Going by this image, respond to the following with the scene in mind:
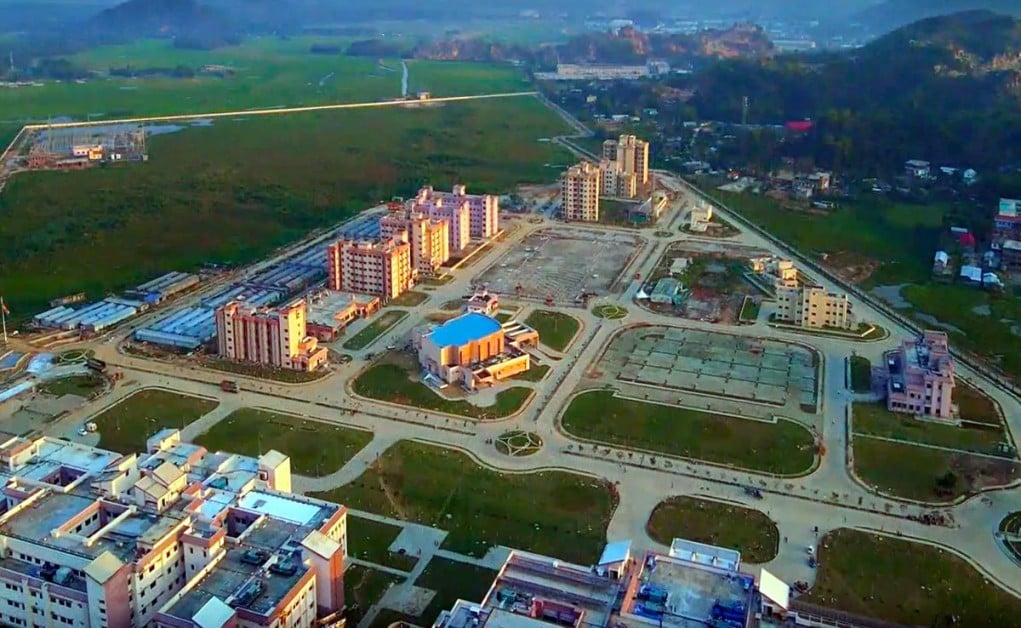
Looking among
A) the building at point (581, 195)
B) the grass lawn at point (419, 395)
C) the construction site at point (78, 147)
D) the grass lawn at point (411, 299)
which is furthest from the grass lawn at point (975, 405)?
the construction site at point (78, 147)

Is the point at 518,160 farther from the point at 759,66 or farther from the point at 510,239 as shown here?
the point at 759,66

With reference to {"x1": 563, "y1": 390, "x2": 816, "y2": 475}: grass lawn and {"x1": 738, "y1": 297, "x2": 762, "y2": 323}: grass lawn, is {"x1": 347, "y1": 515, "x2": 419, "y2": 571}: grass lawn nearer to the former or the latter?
{"x1": 563, "y1": 390, "x2": 816, "y2": 475}: grass lawn

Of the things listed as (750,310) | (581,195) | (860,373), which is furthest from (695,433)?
(581,195)

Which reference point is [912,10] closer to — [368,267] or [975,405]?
[368,267]

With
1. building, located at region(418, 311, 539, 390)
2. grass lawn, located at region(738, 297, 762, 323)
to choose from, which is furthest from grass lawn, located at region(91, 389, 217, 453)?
grass lawn, located at region(738, 297, 762, 323)

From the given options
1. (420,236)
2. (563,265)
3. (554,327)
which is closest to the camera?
(554,327)
